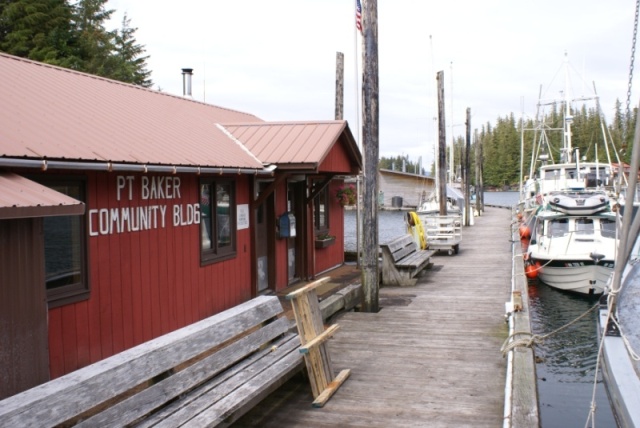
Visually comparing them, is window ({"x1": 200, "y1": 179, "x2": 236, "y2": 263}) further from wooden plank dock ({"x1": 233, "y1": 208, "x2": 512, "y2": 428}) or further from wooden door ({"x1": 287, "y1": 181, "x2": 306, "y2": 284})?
wooden door ({"x1": 287, "y1": 181, "x2": 306, "y2": 284})

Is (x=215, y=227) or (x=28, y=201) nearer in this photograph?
(x=28, y=201)

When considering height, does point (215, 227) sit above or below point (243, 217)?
below

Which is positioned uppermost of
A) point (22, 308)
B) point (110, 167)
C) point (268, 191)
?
point (110, 167)

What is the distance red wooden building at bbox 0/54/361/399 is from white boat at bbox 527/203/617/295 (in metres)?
8.37

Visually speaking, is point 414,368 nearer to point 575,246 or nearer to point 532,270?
point 532,270

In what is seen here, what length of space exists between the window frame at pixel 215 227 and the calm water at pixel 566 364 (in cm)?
544

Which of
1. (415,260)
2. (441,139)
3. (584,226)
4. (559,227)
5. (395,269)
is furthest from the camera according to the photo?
(441,139)

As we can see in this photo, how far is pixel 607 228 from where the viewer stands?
18688mm

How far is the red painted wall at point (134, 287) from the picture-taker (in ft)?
22.2

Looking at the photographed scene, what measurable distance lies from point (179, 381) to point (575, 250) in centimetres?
1570

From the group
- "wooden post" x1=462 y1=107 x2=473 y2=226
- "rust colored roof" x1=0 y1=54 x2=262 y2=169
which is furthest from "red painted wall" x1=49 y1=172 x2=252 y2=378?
"wooden post" x1=462 y1=107 x2=473 y2=226

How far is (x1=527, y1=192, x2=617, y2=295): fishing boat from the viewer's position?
17.4m

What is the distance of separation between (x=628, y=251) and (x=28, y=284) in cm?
539

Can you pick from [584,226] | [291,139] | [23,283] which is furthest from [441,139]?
[23,283]
